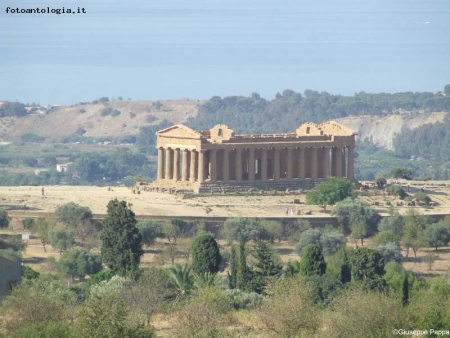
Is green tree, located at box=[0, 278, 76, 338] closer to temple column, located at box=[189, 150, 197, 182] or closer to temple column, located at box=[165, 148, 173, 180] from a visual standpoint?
temple column, located at box=[189, 150, 197, 182]

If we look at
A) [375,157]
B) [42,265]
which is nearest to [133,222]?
[42,265]

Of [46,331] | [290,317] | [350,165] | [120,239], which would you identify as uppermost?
[350,165]

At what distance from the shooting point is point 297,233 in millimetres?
99625

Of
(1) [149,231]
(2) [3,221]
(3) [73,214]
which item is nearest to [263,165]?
(3) [73,214]

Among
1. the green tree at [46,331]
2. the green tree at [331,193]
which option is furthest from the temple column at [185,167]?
the green tree at [46,331]

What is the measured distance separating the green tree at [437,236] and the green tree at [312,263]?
18118 mm

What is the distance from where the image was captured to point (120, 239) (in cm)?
8400

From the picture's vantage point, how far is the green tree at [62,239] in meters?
93.9

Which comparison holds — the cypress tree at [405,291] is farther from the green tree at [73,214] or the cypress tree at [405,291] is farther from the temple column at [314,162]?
the temple column at [314,162]

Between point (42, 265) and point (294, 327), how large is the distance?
→ 2754 centimetres

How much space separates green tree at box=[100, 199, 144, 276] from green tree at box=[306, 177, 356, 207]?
22.0 meters

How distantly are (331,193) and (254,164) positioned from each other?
20.1 ft

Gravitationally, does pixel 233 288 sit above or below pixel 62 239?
below

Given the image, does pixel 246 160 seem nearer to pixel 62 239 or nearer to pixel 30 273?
pixel 62 239
